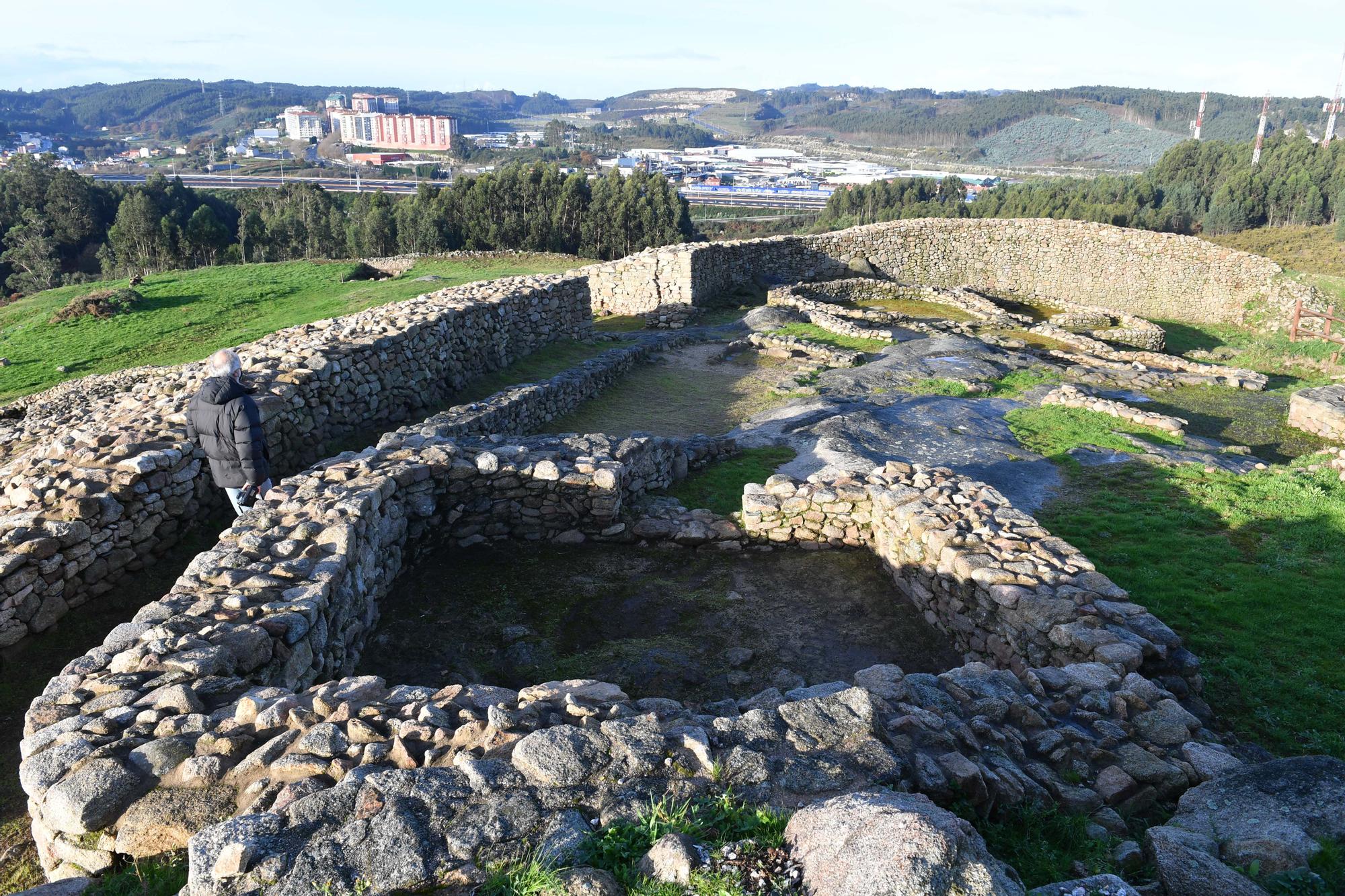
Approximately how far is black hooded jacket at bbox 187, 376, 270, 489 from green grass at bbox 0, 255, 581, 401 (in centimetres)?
1364

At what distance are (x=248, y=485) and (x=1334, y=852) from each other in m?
9.06

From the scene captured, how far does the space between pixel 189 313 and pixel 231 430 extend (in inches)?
749

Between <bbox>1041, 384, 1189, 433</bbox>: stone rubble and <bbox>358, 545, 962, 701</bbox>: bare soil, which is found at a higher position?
<bbox>1041, 384, 1189, 433</bbox>: stone rubble

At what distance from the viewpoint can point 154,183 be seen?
70.0 meters

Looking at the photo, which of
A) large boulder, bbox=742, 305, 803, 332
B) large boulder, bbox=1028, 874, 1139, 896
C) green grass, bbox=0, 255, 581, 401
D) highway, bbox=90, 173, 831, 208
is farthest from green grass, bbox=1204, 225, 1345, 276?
highway, bbox=90, 173, 831, 208

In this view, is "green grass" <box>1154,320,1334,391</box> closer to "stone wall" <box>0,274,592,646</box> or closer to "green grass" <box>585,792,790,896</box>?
"stone wall" <box>0,274,592,646</box>

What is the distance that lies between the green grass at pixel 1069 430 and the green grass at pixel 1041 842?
33.1 feet

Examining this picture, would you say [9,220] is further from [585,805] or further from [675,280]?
[585,805]

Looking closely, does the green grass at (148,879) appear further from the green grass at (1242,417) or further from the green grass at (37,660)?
the green grass at (1242,417)

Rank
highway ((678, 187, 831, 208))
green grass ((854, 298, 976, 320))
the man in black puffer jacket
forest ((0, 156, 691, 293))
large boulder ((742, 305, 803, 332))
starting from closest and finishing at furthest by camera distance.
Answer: the man in black puffer jacket
large boulder ((742, 305, 803, 332))
green grass ((854, 298, 976, 320))
forest ((0, 156, 691, 293))
highway ((678, 187, 831, 208))

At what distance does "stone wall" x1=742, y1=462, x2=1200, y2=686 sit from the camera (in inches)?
286

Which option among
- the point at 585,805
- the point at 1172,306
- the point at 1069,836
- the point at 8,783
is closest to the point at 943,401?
the point at 1069,836

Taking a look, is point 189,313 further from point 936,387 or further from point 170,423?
point 936,387

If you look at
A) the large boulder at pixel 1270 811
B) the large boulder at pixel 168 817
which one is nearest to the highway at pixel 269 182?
the large boulder at pixel 168 817
